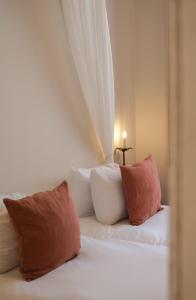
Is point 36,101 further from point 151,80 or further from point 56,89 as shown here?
point 151,80

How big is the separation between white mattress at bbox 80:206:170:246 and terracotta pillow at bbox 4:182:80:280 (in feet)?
1.59

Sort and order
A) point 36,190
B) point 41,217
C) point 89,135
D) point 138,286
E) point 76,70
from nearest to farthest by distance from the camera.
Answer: point 138,286, point 41,217, point 36,190, point 76,70, point 89,135

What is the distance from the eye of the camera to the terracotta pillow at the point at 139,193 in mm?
2559

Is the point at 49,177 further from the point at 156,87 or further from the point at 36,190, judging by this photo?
the point at 156,87

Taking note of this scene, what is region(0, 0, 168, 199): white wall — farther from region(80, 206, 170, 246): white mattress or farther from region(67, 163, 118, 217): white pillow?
region(80, 206, 170, 246): white mattress

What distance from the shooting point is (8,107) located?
93.6 inches

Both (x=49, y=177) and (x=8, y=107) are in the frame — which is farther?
(x=49, y=177)

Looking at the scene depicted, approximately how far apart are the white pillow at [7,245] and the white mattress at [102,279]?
0.15 feet

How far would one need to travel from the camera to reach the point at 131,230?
93.5 inches

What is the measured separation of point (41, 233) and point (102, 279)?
0.38m

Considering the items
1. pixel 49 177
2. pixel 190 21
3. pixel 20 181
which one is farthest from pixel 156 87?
pixel 190 21

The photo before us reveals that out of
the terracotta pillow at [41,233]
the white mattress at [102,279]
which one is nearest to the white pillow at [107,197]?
the white mattress at [102,279]

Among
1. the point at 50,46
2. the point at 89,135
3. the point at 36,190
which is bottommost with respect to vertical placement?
the point at 36,190

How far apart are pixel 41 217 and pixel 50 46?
1518mm
